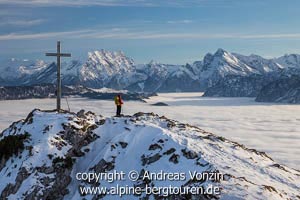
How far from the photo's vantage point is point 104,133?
43.5 metres

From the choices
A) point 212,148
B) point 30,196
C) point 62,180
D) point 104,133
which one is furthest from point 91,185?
point 212,148

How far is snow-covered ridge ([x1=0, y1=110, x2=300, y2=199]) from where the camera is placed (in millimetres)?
34094

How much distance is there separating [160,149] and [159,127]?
16.1 feet

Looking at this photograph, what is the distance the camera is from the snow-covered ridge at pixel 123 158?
34.1 metres

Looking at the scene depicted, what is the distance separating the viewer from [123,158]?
38.7m

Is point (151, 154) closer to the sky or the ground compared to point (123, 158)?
closer to the sky

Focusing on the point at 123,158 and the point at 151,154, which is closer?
the point at 151,154

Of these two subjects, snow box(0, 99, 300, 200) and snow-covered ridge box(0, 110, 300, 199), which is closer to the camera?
snow box(0, 99, 300, 200)

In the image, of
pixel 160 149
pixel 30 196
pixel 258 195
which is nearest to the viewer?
pixel 258 195

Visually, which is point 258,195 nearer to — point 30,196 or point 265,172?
point 265,172

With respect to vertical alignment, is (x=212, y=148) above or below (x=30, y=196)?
above

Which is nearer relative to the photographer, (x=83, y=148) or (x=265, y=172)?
(x=265, y=172)

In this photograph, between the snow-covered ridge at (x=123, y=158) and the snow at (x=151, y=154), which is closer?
the snow at (x=151, y=154)

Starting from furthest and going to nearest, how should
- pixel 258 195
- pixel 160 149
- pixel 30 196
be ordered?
pixel 160 149 < pixel 30 196 < pixel 258 195
